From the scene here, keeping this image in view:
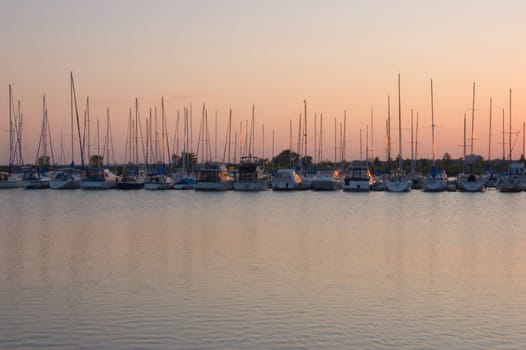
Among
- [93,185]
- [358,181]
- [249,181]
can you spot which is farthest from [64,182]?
[358,181]

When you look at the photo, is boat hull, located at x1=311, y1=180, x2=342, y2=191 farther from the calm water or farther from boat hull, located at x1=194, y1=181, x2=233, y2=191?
the calm water

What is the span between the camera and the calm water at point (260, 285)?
15023 mm

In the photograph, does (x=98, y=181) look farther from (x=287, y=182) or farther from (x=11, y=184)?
(x=287, y=182)

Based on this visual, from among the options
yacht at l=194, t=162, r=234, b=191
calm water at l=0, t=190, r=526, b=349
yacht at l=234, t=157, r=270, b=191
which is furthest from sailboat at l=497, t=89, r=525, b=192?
calm water at l=0, t=190, r=526, b=349

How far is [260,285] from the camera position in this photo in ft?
67.6

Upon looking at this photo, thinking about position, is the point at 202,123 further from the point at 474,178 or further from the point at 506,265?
the point at 506,265

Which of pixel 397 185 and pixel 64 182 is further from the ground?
pixel 64 182

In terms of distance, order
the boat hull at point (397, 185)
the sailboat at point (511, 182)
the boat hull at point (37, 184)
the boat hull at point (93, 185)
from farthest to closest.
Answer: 1. the boat hull at point (37, 184)
2. the boat hull at point (93, 185)
3. the sailboat at point (511, 182)
4. the boat hull at point (397, 185)

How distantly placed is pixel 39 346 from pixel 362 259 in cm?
1489

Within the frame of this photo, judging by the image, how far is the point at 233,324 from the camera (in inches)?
624

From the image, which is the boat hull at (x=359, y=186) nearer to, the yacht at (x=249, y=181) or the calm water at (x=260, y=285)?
the yacht at (x=249, y=181)

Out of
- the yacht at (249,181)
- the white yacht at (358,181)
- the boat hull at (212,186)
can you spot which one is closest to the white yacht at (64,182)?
the boat hull at (212,186)

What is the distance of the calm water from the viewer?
1502cm

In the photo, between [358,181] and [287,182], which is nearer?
[358,181]
